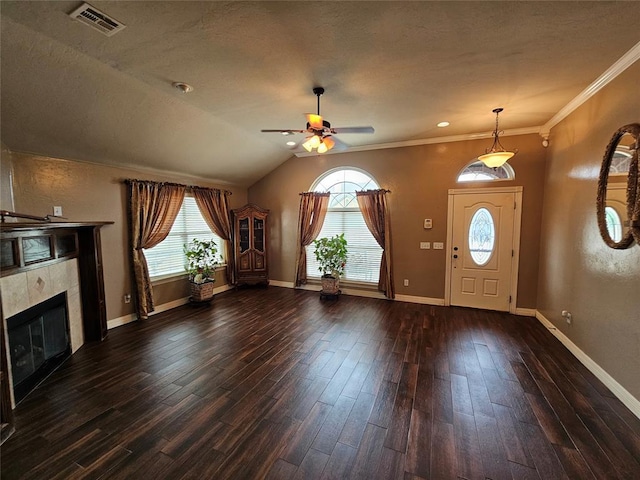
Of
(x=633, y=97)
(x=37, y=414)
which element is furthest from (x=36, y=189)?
(x=633, y=97)

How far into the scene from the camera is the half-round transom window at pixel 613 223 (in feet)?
7.73

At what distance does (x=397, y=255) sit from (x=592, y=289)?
2688 millimetres

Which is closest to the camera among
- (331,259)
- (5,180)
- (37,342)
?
(37,342)

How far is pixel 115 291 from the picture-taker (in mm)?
3828

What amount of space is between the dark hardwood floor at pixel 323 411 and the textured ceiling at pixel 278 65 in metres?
2.69

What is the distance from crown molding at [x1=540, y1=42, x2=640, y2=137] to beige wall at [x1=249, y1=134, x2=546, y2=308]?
0.55m

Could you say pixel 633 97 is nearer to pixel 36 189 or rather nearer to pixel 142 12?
pixel 142 12

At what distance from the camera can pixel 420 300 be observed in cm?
488

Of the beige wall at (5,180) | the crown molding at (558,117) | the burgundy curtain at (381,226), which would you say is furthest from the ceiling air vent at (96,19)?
the burgundy curtain at (381,226)

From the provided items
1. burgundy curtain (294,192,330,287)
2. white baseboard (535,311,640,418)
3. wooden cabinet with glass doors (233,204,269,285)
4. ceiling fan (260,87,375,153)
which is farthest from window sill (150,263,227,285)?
white baseboard (535,311,640,418)

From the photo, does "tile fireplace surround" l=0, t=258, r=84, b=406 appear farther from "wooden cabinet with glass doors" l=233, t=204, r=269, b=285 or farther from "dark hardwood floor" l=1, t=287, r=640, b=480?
"wooden cabinet with glass doors" l=233, t=204, r=269, b=285

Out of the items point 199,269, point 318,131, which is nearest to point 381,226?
point 318,131

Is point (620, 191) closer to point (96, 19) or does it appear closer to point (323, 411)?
point (323, 411)

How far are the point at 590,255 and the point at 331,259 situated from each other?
366 centimetres
